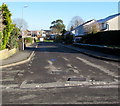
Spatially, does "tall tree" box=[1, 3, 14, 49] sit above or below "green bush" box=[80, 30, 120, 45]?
above

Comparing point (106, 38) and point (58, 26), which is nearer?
point (106, 38)

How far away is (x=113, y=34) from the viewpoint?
30.2 meters

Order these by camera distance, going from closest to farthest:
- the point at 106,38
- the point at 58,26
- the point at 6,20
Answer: the point at 6,20
the point at 106,38
the point at 58,26

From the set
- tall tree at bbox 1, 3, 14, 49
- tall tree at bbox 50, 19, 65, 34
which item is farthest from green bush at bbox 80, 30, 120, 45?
tall tree at bbox 50, 19, 65, 34

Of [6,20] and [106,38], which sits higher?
[6,20]

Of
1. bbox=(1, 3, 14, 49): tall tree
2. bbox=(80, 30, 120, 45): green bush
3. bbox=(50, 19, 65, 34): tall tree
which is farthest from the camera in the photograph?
bbox=(50, 19, 65, 34): tall tree

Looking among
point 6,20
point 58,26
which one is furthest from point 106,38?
point 58,26

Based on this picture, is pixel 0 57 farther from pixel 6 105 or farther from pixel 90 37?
pixel 90 37

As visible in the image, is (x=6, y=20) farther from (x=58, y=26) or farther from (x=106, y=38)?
(x=58, y=26)

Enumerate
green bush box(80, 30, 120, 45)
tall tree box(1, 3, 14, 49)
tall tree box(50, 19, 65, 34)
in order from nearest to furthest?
1. tall tree box(1, 3, 14, 49)
2. green bush box(80, 30, 120, 45)
3. tall tree box(50, 19, 65, 34)

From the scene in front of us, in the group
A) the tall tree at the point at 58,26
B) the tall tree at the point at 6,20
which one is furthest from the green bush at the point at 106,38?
the tall tree at the point at 58,26

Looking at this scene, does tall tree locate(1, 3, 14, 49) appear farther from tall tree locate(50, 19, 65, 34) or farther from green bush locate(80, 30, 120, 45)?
tall tree locate(50, 19, 65, 34)

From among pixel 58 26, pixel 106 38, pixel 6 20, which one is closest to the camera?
pixel 6 20

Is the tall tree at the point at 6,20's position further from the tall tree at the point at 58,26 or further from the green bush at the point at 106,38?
the tall tree at the point at 58,26
